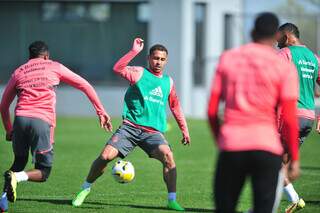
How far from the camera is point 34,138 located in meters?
10.3

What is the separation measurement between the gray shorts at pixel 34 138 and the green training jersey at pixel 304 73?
9.44 ft

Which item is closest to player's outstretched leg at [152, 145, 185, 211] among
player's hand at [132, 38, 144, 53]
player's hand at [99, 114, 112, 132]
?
player's hand at [99, 114, 112, 132]

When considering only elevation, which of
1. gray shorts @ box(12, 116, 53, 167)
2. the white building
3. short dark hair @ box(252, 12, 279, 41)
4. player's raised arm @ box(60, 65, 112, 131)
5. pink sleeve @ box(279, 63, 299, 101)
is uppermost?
short dark hair @ box(252, 12, 279, 41)

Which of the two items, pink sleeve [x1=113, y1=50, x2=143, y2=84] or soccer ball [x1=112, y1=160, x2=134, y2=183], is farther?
soccer ball [x1=112, y1=160, x2=134, y2=183]

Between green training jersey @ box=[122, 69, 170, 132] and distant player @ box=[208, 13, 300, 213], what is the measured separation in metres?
3.88

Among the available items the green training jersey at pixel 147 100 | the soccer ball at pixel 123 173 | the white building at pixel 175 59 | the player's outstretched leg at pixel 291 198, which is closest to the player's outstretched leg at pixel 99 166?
the soccer ball at pixel 123 173

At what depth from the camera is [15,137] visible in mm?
10328

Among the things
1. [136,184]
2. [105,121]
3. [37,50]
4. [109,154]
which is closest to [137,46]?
[105,121]

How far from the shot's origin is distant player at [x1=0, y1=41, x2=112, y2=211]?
10.2 metres

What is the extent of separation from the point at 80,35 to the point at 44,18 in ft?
4.91

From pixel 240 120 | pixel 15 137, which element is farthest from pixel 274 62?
pixel 15 137

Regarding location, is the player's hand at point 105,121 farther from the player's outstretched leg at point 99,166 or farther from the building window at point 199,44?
the building window at point 199,44

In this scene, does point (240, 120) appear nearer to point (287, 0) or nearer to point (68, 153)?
point (68, 153)

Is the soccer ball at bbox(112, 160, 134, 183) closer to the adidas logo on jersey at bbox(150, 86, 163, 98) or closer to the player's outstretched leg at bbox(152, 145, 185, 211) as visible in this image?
the player's outstretched leg at bbox(152, 145, 185, 211)
